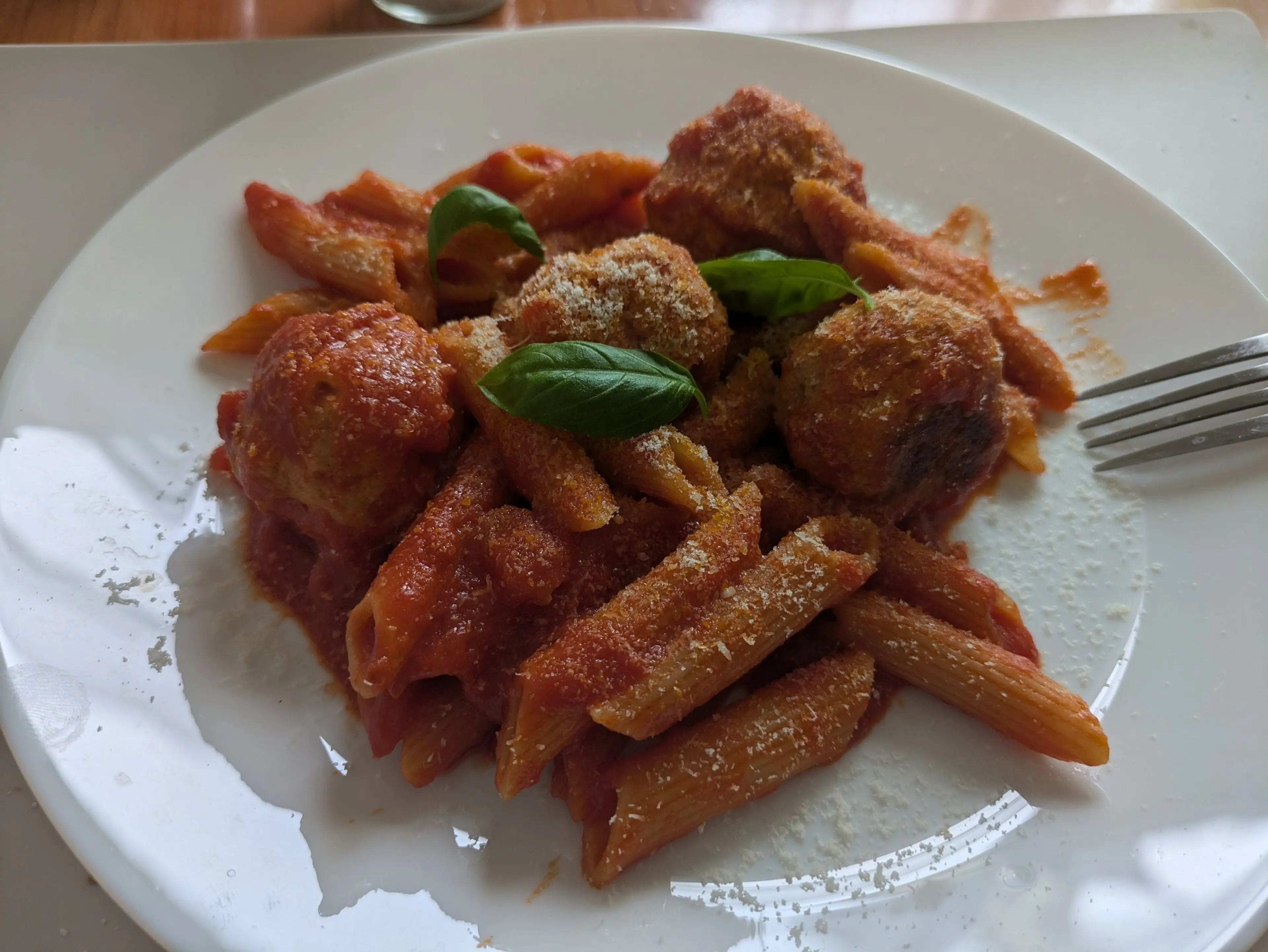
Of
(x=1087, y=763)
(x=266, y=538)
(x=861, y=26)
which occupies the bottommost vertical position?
(x=266, y=538)

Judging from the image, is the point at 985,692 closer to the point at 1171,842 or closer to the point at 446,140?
the point at 1171,842

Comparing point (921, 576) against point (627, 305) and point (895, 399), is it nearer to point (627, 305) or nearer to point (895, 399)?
point (895, 399)

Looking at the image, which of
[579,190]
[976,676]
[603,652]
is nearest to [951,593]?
[976,676]

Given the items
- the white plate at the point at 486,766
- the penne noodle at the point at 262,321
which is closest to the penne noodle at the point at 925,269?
the white plate at the point at 486,766

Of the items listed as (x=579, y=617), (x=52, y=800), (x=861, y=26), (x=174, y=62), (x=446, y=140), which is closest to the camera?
(x=52, y=800)

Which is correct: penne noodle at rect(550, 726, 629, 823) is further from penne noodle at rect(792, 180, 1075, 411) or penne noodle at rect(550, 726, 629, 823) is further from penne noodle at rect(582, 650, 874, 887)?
penne noodle at rect(792, 180, 1075, 411)

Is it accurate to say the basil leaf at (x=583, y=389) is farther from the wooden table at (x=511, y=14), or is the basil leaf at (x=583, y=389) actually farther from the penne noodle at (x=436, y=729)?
the wooden table at (x=511, y=14)

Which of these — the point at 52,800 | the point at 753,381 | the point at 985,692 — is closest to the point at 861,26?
the point at 753,381
